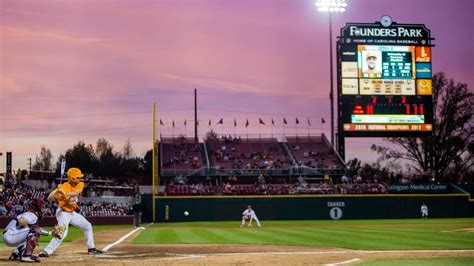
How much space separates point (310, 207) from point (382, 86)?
10.7m

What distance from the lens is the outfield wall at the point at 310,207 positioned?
4778 centimetres

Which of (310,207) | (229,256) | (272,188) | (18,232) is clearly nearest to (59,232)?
(18,232)

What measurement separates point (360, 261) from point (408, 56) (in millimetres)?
34813

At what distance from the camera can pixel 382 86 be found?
46.4 meters

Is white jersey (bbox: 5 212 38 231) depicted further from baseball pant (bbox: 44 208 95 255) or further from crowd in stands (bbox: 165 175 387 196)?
crowd in stands (bbox: 165 175 387 196)

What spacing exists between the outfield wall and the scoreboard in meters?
6.22

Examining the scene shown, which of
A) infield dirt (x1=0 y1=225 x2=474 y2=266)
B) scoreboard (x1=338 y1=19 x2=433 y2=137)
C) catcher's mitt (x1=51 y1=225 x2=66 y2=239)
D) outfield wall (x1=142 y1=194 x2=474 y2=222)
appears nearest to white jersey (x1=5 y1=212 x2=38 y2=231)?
catcher's mitt (x1=51 y1=225 x2=66 y2=239)

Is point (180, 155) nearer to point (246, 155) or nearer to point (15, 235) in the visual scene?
point (246, 155)

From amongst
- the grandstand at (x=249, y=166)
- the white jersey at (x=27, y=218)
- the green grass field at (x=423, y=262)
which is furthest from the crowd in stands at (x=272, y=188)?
the green grass field at (x=423, y=262)

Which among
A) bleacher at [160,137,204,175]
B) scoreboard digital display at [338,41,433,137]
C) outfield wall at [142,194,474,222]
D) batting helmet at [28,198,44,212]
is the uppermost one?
scoreboard digital display at [338,41,433,137]

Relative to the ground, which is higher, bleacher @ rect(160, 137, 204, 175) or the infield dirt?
bleacher @ rect(160, 137, 204, 175)

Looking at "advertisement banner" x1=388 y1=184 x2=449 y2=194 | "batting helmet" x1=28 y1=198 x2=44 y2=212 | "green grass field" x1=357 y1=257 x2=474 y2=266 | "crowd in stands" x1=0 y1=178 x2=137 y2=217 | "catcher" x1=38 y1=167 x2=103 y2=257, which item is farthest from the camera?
"advertisement banner" x1=388 y1=184 x2=449 y2=194

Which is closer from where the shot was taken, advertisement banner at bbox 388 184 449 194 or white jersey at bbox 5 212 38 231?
white jersey at bbox 5 212 38 231

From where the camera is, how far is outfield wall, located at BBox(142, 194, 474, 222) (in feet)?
157
